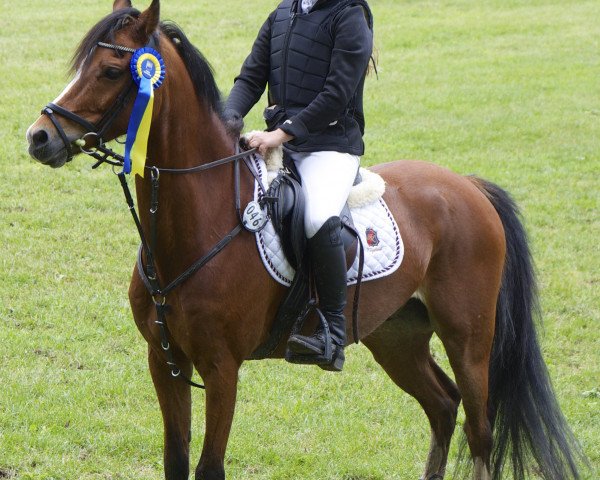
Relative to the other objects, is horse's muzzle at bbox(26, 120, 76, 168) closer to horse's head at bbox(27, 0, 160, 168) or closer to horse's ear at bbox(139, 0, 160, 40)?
horse's head at bbox(27, 0, 160, 168)

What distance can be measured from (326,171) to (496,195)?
4.75 feet

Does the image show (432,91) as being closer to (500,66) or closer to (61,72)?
→ (500,66)

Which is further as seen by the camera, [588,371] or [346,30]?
[588,371]

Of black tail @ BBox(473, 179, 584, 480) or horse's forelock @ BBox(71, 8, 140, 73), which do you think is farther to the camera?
black tail @ BBox(473, 179, 584, 480)

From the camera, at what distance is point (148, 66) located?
392cm

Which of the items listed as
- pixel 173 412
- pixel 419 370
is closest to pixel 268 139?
pixel 173 412

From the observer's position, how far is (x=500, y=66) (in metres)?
17.3

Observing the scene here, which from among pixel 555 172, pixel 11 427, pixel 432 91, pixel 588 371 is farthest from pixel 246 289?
pixel 432 91

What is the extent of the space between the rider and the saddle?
2.0 inches

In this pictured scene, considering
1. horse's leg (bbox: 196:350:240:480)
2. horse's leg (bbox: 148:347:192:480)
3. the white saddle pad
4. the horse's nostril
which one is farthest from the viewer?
the white saddle pad

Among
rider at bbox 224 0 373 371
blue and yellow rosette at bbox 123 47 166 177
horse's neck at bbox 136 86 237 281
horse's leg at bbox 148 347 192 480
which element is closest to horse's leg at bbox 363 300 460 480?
rider at bbox 224 0 373 371

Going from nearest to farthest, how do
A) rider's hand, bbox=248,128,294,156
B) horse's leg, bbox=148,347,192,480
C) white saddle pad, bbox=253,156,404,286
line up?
1. rider's hand, bbox=248,128,294,156
2. horse's leg, bbox=148,347,192,480
3. white saddle pad, bbox=253,156,404,286

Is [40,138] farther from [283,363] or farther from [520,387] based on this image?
[283,363]

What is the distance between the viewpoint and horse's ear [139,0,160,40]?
386cm
